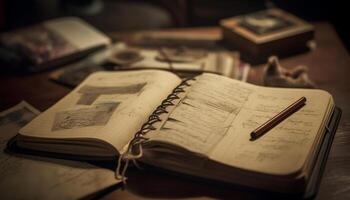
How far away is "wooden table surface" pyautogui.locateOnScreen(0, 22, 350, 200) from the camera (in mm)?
852

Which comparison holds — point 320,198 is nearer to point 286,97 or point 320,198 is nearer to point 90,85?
point 286,97

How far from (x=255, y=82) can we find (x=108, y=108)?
1.53ft

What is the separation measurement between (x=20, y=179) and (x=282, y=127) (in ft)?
1.84

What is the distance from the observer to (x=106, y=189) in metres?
0.87

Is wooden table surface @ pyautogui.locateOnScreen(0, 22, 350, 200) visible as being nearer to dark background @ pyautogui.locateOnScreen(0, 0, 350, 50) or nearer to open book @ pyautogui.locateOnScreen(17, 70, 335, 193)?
open book @ pyautogui.locateOnScreen(17, 70, 335, 193)

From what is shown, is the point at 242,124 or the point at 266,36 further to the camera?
the point at 266,36

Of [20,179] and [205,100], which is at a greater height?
[205,100]

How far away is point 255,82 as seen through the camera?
1.27 m

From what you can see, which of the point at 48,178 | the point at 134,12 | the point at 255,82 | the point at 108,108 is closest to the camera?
the point at 48,178

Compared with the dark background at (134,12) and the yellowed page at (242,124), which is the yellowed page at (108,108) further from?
the dark background at (134,12)

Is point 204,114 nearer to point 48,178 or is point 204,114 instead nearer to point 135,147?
point 135,147

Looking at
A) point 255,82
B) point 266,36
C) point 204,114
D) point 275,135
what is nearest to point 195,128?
point 204,114

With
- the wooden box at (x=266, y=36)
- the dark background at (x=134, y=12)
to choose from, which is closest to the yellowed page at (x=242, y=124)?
the wooden box at (x=266, y=36)

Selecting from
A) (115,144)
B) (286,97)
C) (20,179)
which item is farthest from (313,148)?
(20,179)
